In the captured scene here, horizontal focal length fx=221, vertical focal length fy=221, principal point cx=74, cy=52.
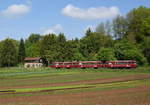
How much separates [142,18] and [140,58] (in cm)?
2240

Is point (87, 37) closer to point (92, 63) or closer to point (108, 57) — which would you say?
point (108, 57)

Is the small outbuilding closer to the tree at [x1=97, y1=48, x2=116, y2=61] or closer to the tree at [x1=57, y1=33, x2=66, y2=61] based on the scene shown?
the tree at [x1=57, y1=33, x2=66, y2=61]

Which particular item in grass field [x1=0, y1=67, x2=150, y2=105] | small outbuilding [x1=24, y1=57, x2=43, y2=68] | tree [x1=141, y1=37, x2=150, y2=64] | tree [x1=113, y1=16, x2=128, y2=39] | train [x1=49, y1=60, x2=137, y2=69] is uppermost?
tree [x1=113, y1=16, x2=128, y2=39]

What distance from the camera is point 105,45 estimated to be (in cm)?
12644

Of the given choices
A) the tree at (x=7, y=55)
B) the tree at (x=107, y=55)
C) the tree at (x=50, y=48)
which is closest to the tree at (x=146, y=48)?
the tree at (x=107, y=55)

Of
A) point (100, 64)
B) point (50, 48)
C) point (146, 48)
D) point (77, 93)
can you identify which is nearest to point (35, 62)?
point (50, 48)

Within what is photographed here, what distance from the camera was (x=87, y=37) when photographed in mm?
126812

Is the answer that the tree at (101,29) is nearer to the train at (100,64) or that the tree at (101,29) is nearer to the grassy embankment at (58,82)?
the train at (100,64)

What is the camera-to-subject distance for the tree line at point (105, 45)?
3834 inches

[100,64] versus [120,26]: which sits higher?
[120,26]

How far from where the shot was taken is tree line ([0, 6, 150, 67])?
97.4 metres

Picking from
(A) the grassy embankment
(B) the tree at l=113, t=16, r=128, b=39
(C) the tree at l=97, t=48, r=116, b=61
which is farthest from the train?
(B) the tree at l=113, t=16, r=128, b=39

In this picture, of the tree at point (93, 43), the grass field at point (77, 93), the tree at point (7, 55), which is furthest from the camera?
the tree at point (7, 55)

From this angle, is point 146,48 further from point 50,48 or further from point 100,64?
point 50,48
